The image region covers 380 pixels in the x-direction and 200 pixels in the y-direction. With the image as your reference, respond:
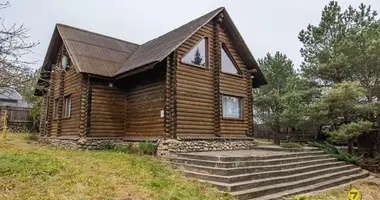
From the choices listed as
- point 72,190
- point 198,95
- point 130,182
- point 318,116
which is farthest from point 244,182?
point 318,116

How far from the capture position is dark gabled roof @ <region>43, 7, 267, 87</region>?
1291 cm

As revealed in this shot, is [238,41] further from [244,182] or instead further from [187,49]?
[244,182]

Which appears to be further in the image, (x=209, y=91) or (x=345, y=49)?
(x=345, y=49)

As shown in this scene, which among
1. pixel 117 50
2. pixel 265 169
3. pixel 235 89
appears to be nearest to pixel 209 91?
pixel 235 89

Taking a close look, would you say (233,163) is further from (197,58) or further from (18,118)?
(18,118)

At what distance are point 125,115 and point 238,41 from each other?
6983 millimetres

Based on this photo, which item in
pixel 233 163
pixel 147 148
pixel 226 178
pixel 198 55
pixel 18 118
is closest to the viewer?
pixel 226 178

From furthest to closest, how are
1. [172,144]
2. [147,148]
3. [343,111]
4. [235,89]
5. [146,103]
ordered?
[343,111]
[235,89]
[146,103]
[147,148]
[172,144]

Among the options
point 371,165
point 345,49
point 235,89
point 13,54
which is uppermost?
point 345,49

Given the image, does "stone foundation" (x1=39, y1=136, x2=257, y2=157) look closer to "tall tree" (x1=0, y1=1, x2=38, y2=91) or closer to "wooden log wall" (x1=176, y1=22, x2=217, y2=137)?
"wooden log wall" (x1=176, y1=22, x2=217, y2=137)

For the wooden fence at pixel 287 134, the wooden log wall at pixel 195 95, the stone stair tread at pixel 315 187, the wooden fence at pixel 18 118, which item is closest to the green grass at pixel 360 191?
the stone stair tread at pixel 315 187

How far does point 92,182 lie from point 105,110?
23.9ft

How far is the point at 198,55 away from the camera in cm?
1350

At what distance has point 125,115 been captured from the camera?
14617 mm
